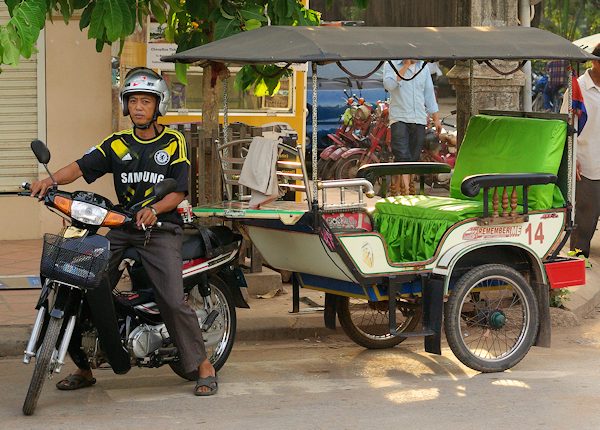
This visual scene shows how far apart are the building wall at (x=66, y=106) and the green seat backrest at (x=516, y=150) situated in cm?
403

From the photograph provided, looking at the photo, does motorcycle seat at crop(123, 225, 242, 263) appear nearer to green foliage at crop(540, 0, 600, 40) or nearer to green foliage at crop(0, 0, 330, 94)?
green foliage at crop(0, 0, 330, 94)

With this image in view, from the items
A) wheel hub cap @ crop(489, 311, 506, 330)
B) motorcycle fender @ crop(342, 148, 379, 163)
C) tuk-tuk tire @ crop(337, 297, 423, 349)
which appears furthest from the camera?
motorcycle fender @ crop(342, 148, 379, 163)

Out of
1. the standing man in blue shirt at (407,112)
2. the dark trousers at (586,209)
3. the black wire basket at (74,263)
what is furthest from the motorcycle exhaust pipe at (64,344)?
the standing man in blue shirt at (407,112)

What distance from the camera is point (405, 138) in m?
12.5

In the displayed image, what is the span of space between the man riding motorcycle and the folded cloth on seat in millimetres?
617

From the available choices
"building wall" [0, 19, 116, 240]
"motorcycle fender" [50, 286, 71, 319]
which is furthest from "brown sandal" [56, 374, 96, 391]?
"building wall" [0, 19, 116, 240]

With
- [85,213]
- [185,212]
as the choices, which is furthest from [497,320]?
[85,213]

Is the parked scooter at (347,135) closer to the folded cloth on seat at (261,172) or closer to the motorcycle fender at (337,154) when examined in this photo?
the motorcycle fender at (337,154)

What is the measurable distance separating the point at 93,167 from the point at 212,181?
2.23 meters

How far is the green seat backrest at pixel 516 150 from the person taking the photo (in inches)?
→ 287

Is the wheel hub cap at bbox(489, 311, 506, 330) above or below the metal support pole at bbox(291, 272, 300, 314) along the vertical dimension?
below

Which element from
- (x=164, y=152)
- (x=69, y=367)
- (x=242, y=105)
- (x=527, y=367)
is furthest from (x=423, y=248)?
(x=242, y=105)

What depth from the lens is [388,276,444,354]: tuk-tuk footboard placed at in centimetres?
678

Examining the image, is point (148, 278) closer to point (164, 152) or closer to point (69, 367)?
point (164, 152)
